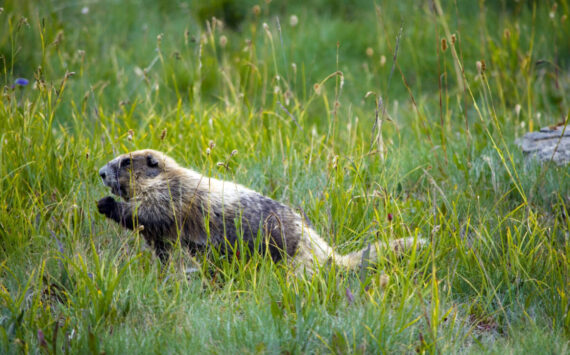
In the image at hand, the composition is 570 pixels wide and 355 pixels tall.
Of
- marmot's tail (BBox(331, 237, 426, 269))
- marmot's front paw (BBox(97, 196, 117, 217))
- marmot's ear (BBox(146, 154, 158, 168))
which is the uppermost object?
marmot's ear (BBox(146, 154, 158, 168))

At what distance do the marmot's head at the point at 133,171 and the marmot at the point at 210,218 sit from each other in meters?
0.02

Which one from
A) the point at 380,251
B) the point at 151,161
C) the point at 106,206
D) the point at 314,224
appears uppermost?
the point at 151,161

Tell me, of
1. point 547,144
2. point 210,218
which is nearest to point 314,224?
point 210,218

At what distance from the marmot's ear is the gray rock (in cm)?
305

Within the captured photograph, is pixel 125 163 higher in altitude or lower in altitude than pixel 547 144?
higher

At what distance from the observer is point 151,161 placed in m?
4.23

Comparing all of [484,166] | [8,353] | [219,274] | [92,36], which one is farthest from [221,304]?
[92,36]

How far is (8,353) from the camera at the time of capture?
2.72m

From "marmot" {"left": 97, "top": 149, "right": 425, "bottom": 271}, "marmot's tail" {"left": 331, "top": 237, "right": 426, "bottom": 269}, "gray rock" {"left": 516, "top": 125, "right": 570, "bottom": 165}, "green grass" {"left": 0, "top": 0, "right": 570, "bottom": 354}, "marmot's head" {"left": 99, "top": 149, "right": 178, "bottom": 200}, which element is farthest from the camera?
"gray rock" {"left": 516, "top": 125, "right": 570, "bottom": 165}

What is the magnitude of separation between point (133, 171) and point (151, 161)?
0.15 meters

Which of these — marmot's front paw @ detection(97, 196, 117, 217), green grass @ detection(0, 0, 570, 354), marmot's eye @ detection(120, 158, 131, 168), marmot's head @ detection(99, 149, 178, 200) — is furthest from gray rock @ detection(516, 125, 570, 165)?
marmot's front paw @ detection(97, 196, 117, 217)

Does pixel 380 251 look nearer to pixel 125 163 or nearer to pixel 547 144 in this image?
pixel 125 163

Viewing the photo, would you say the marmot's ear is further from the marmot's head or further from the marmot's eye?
the marmot's eye

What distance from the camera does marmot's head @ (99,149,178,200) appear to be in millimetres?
4156
